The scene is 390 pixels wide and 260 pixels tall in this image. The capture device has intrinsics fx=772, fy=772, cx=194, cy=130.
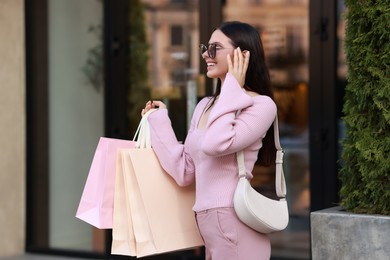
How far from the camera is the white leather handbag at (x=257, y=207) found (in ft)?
8.97

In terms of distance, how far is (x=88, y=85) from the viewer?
6.58 meters

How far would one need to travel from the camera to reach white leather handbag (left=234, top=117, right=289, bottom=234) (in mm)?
2734

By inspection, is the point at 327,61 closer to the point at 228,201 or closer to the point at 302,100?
the point at 228,201

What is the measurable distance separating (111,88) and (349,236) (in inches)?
128

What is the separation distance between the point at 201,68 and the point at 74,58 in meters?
1.48

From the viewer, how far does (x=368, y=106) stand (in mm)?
3494

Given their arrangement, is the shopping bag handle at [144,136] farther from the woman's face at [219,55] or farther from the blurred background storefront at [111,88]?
the blurred background storefront at [111,88]

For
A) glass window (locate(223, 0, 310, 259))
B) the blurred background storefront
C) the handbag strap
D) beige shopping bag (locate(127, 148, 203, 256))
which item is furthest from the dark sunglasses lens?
glass window (locate(223, 0, 310, 259))

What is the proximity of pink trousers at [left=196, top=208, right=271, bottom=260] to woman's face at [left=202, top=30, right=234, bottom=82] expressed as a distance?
0.52 metres

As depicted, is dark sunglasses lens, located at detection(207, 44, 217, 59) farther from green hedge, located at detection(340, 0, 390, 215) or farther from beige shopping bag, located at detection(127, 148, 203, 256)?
green hedge, located at detection(340, 0, 390, 215)

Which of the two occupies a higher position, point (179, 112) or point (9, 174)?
point (179, 112)

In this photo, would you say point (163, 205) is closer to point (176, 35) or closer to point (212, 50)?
point (212, 50)

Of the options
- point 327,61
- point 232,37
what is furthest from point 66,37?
point 232,37

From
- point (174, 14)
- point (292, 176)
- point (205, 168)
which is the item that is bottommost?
point (292, 176)
